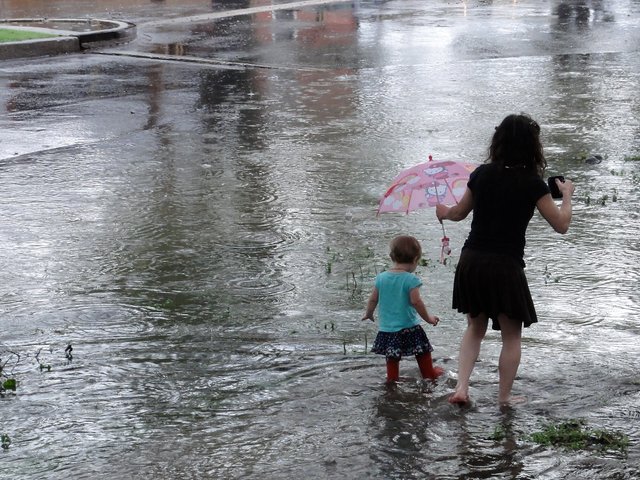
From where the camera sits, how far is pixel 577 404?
5.34 metres

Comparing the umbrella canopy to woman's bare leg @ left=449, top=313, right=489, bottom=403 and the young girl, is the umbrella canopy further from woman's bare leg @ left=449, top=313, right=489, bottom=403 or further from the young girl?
woman's bare leg @ left=449, top=313, right=489, bottom=403

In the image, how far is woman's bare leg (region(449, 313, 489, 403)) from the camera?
5422 mm

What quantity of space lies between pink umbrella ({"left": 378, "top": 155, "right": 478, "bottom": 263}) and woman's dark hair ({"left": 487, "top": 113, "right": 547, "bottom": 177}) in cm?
54

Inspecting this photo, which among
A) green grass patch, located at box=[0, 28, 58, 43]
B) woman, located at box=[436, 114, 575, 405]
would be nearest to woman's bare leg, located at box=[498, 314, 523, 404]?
woman, located at box=[436, 114, 575, 405]

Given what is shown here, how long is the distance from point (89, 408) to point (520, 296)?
2.06 meters

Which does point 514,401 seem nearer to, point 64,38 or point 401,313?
point 401,313

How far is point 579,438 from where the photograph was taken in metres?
4.89

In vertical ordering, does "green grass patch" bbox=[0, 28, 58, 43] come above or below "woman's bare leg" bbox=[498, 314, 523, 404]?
above

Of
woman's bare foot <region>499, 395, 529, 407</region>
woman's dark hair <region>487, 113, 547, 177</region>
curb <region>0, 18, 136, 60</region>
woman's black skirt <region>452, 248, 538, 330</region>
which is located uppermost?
curb <region>0, 18, 136, 60</region>

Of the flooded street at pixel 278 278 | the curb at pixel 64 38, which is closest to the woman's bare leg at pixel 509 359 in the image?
the flooded street at pixel 278 278

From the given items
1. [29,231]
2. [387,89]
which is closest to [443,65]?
[387,89]

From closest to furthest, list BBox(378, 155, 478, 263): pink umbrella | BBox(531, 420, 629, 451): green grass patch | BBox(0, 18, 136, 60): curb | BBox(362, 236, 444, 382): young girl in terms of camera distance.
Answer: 1. BBox(531, 420, 629, 451): green grass patch
2. BBox(362, 236, 444, 382): young girl
3. BBox(378, 155, 478, 263): pink umbrella
4. BBox(0, 18, 136, 60): curb

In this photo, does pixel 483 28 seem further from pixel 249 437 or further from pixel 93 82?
pixel 249 437

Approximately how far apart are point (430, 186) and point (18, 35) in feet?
53.9
